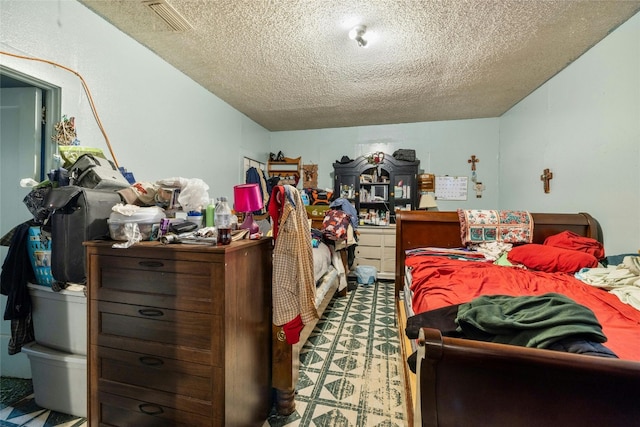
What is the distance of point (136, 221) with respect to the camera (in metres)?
1.20

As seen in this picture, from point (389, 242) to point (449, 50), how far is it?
2.58 meters

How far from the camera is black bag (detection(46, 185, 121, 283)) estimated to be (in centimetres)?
120

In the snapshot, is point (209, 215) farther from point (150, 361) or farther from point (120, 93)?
point (120, 93)

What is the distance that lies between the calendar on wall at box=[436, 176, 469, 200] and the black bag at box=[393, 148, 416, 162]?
61 cm

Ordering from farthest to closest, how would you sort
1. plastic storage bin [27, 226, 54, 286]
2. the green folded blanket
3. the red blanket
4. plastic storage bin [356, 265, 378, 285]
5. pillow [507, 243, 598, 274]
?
plastic storage bin [356, 265, 378, 285]
pillow [507, 243, 598, 274]
plastic storage bin [27, 226, 54, 286]
the red blanket
the green folded blanket

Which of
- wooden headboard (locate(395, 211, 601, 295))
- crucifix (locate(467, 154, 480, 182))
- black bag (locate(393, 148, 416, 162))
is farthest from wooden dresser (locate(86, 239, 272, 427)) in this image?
crucifix (locate(467, 154, 480, 182))

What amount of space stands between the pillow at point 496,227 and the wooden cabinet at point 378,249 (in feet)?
5.17

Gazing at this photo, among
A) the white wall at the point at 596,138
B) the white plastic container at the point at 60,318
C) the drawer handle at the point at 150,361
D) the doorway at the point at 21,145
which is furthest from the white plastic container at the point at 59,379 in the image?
the white wall at the point at 596,138

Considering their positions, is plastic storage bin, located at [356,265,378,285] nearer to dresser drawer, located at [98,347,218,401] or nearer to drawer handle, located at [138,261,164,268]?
dresser drawer, located at [98,347,218,401]

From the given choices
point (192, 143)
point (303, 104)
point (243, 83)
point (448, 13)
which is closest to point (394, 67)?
point (448, 13)

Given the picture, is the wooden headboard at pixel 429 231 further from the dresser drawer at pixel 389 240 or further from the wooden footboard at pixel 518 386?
the wooden footboard at pixel 518 386

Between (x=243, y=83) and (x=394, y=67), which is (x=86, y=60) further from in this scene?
(x=394, y=67)

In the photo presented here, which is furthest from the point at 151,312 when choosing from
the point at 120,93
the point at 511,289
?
the point at 120,93

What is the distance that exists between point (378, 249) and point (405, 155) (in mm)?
1625
